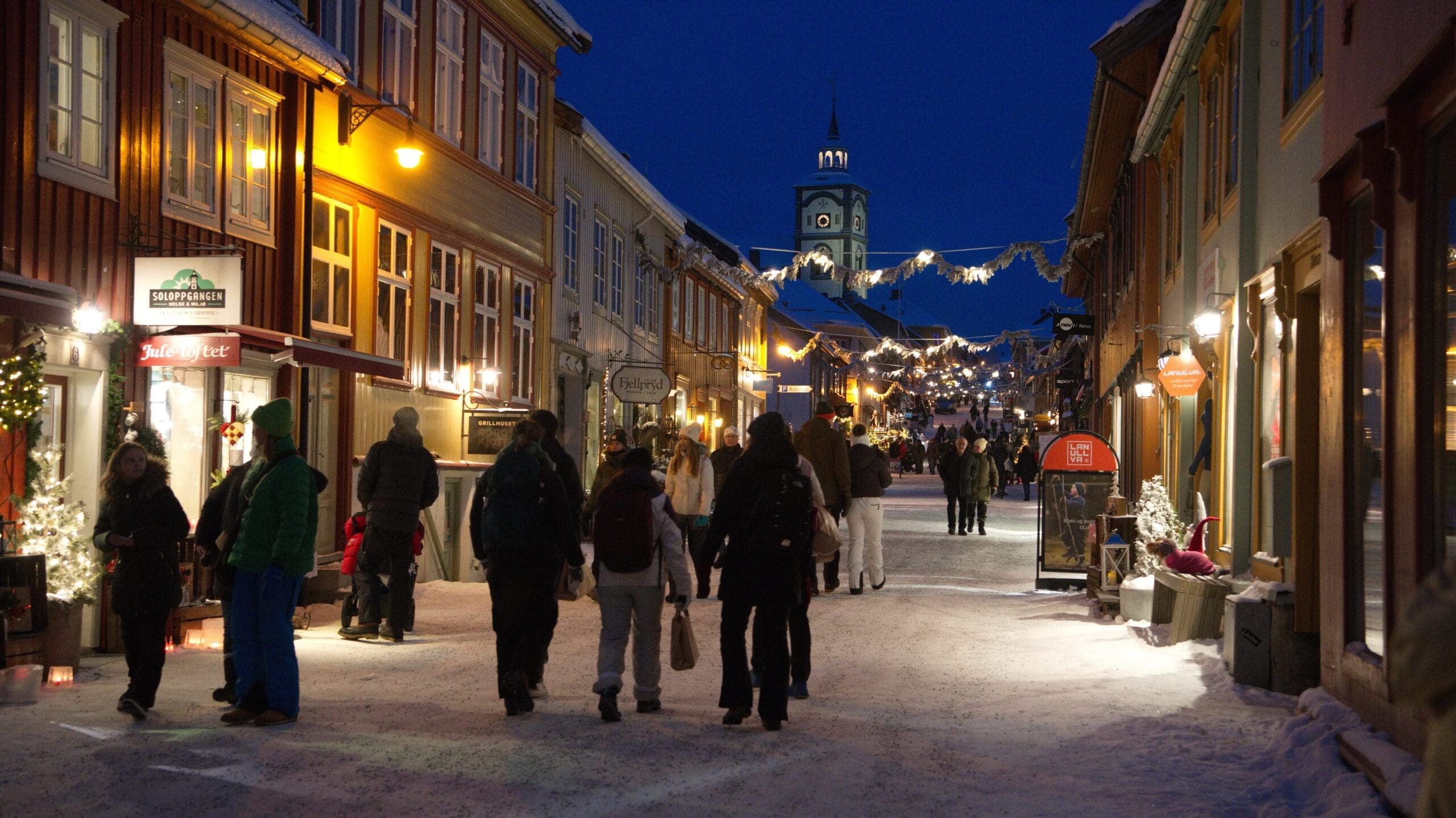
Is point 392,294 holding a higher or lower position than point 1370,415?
→ higher

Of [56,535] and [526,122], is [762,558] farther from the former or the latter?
[526,122]

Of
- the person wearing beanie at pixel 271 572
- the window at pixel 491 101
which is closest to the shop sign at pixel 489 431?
the window at pixel 491 101

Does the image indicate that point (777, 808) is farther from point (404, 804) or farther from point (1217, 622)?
point (1217, 622)

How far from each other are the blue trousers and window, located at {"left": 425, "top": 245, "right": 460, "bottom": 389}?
9912 millimetres

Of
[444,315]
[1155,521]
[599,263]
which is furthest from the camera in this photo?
[599,263]

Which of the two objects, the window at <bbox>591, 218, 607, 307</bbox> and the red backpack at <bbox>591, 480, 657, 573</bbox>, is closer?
the red backpack at <bbox>591, 480, 657, 573</bbox>

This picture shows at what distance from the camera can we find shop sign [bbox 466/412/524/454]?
18062mm

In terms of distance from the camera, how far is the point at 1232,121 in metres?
14.4

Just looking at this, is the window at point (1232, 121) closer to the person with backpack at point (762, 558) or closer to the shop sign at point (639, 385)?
the person with backpack at point (762, 558)

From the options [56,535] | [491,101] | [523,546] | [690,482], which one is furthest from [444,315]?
[523,546]

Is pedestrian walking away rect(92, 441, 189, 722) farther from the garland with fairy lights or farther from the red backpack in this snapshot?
the red backpack

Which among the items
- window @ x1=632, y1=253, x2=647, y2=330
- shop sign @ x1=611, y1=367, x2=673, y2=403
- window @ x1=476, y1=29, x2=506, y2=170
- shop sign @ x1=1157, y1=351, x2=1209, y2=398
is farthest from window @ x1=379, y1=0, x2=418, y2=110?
window @ x1=632, y1=253, x2=647, y2=330

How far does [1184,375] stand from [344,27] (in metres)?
9.44

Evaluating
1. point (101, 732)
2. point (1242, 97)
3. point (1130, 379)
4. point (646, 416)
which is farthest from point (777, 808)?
point (646, 416)
